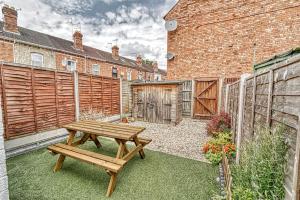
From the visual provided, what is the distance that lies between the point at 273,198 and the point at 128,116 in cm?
836

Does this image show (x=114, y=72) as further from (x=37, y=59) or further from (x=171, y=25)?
(x=171, y=25)

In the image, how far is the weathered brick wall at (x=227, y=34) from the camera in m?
7.47

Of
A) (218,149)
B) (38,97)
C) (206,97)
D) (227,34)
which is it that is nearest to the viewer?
(218,149)

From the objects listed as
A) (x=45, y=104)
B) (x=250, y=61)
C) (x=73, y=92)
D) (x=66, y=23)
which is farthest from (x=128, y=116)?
(x=66, y=23)

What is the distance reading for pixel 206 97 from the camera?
898 centimetres

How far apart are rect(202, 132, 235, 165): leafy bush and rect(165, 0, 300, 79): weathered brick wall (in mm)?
5635

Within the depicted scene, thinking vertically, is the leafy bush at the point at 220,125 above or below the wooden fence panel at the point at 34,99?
below

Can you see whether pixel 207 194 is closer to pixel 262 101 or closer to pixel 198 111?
pixel 262 101

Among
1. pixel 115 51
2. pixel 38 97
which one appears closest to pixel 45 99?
pixel 38 97

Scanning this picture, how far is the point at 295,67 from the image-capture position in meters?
1.23

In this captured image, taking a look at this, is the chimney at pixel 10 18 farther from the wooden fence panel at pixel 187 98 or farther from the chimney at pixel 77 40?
the wooden fence panel at pixel 187 98

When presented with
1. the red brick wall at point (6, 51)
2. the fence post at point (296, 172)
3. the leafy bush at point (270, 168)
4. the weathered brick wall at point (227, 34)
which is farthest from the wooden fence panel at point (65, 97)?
the red brick wall at point (6, 51)

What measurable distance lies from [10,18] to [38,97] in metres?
10.3

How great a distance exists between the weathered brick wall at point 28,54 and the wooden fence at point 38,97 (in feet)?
26.7
